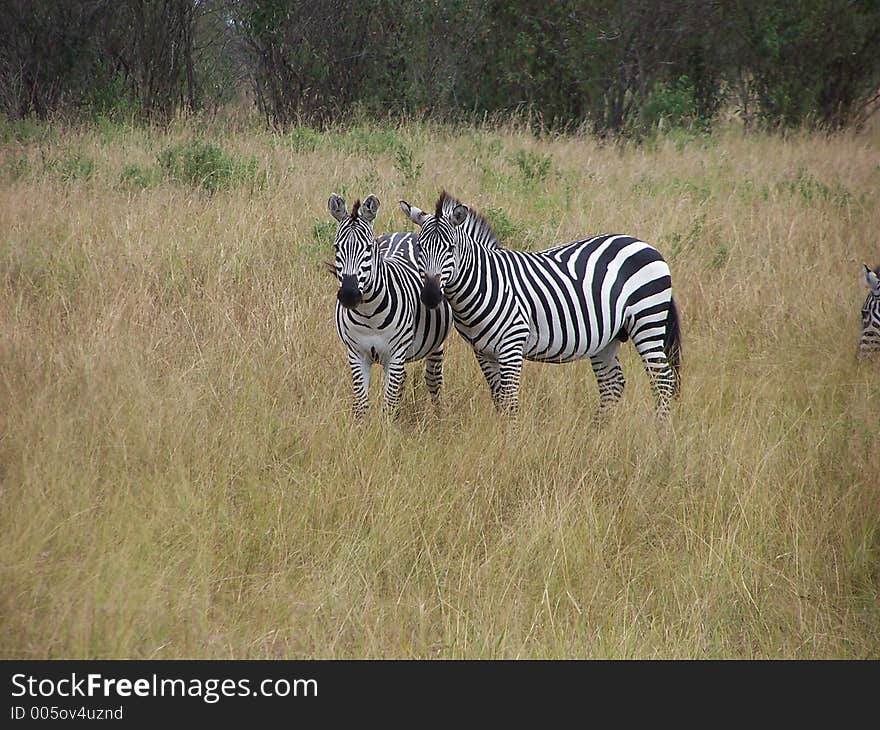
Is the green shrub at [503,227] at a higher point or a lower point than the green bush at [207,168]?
lower

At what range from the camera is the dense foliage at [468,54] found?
43.4 ft

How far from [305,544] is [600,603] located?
3.73 ft

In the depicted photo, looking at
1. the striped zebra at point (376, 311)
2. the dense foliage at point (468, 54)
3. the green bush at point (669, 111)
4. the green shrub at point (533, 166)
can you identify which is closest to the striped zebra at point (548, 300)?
the striped zebra at point (376, 311)

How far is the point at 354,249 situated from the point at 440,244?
465 millimetres

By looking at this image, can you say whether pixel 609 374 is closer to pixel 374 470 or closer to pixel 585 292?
pixel 585 292

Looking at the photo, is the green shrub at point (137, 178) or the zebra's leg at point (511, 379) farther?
the green shrub at point (137, 178)

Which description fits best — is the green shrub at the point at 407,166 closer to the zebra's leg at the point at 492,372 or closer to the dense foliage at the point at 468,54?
the dense foliage at the point at 468,54

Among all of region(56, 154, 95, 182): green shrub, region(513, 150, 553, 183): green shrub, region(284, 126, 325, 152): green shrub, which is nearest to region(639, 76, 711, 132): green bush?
region(513, 150, 553, 183): green shrub

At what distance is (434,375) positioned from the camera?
527 cm

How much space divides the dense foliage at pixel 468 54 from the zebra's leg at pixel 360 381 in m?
8.80

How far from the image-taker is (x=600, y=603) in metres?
3.51

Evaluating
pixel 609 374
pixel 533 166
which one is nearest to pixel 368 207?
pixel 609 374

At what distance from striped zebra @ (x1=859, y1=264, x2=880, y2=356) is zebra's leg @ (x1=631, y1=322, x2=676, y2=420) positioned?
1.42 meters
